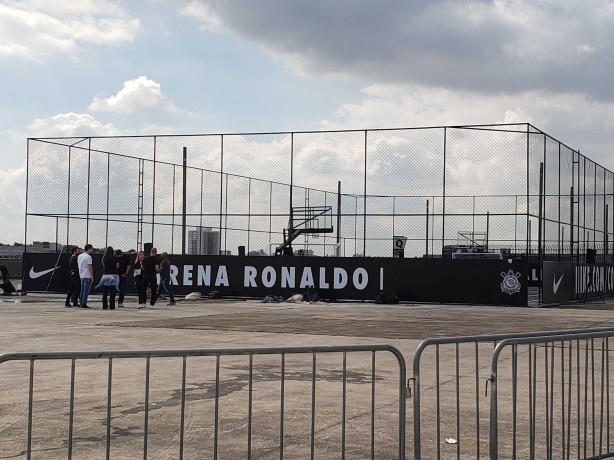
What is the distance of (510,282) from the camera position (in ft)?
90.9

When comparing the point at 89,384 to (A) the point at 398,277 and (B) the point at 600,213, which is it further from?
(B) the point at 600,213

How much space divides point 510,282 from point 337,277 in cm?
571

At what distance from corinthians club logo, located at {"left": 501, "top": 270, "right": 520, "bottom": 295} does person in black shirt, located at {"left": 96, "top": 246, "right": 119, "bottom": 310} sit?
12.2m

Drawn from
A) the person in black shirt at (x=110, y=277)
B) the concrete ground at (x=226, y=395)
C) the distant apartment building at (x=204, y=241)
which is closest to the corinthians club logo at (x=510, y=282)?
the concrete ground at (x=226, y=395)

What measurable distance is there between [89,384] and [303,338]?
6.19m

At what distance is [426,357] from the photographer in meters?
11.9

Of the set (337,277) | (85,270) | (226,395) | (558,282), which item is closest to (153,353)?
(226,395)

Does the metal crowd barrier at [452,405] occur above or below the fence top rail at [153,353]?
below

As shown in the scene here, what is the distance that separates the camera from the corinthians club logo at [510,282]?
27623 mm

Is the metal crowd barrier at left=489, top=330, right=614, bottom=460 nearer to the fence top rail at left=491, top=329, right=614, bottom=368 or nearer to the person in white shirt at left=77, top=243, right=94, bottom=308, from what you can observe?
the fence top rail at left=491, top=329, right=614, bottom=368

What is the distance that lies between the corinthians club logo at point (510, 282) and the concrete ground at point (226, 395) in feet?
28.8

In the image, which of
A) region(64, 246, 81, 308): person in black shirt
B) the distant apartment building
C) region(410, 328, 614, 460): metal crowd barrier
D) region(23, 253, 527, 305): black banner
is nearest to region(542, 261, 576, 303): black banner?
region(23, 253, 527, 305): black banner

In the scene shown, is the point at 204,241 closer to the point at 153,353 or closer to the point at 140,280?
the point at 140,280

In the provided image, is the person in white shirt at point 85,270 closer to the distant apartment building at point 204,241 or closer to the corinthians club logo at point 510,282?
the distant apartment building at point 204,241
